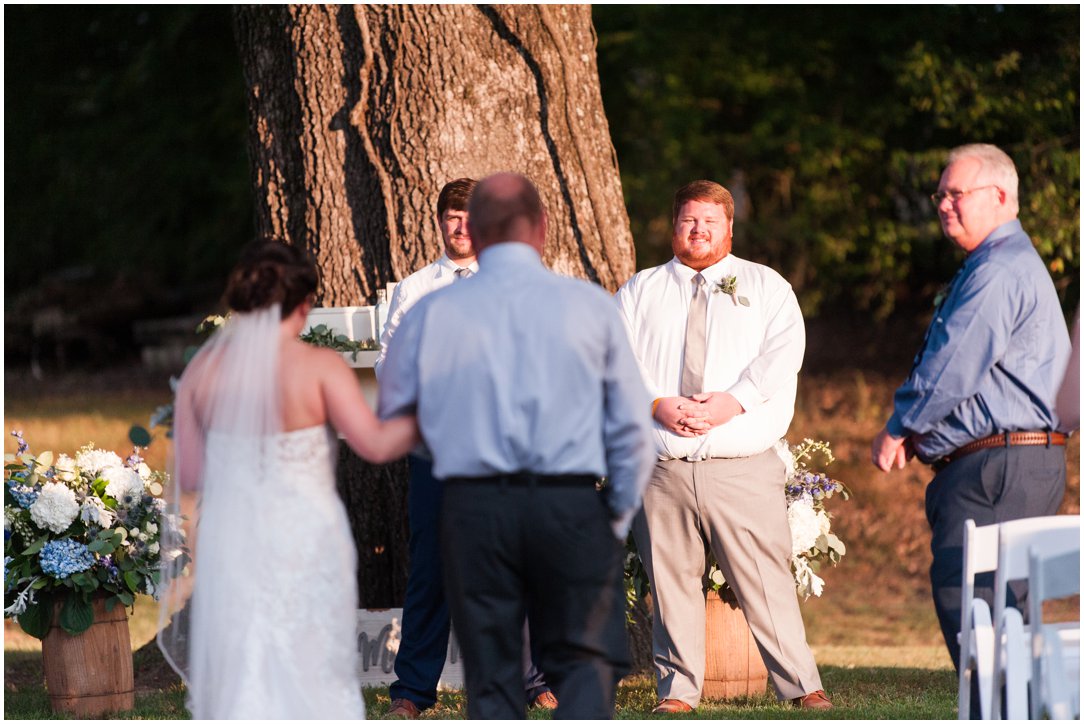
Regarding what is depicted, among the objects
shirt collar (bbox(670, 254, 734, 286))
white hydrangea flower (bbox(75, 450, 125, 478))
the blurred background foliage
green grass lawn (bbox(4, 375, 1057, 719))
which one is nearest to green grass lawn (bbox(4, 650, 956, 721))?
green grass lawn (bbox(4, 375, 1057, 719))

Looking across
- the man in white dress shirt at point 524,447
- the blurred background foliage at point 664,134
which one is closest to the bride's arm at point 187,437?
the man in white dress shirt at point 524,447

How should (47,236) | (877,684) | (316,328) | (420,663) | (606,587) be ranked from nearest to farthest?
1. (606,587)
2. (420,663)
3. (316,328)
4. (877,684)
5. (47,236)

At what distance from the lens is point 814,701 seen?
539cm

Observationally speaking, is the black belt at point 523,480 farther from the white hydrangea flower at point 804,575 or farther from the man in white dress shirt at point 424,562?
the white hydrangea flower at point 804,575

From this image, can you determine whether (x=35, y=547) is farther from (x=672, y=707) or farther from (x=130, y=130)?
(x=130, y=130)

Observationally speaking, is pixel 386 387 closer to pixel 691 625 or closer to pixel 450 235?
pixel 450 235

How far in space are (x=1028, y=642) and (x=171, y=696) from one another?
380cm

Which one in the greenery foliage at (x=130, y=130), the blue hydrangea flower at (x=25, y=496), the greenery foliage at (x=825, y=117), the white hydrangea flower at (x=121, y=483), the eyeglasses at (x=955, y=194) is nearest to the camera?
the eyeglasses at (x=955, y=194)

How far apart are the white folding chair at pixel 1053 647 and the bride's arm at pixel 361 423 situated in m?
1.74

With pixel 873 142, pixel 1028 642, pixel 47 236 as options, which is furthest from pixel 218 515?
pixel 47 236

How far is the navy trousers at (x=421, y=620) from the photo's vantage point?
520cm

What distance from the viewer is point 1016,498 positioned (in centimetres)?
448

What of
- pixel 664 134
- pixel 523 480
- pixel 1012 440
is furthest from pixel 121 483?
pixel 664 134

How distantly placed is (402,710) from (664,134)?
11.8 metres
